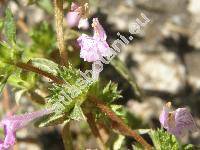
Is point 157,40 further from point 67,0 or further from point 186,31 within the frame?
point 67,0

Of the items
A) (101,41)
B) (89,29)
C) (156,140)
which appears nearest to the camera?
(101,41)

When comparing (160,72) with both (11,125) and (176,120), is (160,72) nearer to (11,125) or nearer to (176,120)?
(176,120)

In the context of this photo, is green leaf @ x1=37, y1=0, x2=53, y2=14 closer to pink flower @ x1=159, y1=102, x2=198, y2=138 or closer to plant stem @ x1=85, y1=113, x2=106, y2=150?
plant stem @ x1=85, y1=113, x2=106, y2=150

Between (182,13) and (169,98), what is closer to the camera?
(169,98)

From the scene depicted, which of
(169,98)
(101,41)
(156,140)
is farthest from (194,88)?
(101,41)

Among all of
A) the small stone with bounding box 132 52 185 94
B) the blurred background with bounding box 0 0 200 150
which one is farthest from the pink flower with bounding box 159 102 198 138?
the small stone with bounding box 132 52 185 94

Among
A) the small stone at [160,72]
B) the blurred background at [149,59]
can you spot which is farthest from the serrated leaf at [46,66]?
the small stone at [160,72]
